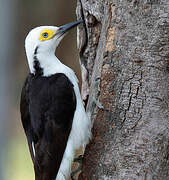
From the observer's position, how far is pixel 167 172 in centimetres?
480

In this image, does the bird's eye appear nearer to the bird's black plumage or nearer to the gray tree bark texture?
the bird's black plumage

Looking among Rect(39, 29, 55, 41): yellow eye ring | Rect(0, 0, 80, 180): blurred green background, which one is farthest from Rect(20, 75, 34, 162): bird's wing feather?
Rect(0, 0, 80, 180): blurred green background

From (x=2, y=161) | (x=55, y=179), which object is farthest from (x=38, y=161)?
(x=2, y=161)

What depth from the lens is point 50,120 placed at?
17.2 ft

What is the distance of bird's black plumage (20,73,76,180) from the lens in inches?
203

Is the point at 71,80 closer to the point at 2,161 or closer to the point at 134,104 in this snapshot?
the point at 134,104

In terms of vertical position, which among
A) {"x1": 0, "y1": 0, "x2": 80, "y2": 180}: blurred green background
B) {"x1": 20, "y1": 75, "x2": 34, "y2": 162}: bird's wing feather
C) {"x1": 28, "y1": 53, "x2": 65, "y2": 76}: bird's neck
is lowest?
{"x1": 0, "y1": 0, "x2": 80, "y2": 180}: blurred green background

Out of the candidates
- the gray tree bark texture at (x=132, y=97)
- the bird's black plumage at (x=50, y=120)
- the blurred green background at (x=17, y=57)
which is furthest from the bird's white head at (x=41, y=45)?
the blurred green background at (x=17, y=57)

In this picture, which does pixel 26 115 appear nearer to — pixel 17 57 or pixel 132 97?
pixel 132 97

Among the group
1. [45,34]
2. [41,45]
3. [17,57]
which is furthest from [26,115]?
[17,57]

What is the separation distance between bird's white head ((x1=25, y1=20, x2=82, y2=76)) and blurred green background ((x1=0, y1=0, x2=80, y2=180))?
3.48m

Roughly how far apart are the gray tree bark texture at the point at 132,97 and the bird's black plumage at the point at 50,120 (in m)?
0.31

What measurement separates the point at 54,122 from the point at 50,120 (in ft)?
0.16

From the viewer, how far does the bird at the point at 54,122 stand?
5160 millimetres
